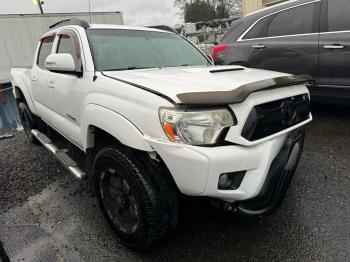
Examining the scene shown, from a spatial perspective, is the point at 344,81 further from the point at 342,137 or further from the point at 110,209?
the point at 110,209

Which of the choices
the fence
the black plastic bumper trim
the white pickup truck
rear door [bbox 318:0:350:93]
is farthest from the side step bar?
the fence

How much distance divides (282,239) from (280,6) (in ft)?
12.0

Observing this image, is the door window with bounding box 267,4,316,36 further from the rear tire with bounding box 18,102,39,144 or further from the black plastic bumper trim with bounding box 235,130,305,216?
the rear tire with bounding box 18,102,39,144

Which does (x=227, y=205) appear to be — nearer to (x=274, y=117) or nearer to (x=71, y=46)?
(x=274, y=117)

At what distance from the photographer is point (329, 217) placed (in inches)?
101

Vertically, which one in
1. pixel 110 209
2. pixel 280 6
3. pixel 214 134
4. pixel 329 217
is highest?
pixel 280 6

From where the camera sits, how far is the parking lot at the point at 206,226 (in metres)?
2.30

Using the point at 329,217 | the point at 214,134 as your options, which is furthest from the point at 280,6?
the point at 214,134

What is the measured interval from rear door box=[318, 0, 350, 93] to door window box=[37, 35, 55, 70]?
3.51m

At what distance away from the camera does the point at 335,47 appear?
3959 mm

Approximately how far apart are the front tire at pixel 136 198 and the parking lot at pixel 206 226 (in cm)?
24

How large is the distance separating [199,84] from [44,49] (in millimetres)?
3018

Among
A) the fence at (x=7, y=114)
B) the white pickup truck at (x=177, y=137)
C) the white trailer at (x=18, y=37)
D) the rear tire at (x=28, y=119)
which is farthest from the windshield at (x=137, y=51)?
the white trailer at (x=18, y=37)

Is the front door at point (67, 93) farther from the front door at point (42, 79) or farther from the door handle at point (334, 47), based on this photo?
the door handle at point (334, 47)
